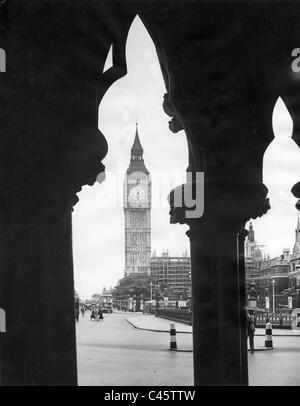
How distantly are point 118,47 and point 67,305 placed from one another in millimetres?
1749

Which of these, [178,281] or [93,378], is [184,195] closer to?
[93,378]

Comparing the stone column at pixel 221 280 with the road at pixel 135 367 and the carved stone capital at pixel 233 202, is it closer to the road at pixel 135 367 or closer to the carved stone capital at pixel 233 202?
the carved stone capital at pixel 233 202

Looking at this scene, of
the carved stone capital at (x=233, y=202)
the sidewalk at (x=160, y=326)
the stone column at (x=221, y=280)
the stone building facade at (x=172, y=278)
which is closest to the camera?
the stone column at (x=221, y=280)

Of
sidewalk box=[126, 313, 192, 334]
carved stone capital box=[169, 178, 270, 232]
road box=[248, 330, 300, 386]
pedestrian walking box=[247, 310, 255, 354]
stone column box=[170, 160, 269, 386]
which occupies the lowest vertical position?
sidewalk box=[126, 313, 192, 334]

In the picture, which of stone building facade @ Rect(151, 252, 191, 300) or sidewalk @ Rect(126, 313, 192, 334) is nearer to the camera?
sidewalk @ Rect(126, 313, 192, 334)

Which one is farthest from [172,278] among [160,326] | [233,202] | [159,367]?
[233,202]

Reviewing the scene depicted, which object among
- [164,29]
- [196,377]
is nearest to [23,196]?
[164,29]

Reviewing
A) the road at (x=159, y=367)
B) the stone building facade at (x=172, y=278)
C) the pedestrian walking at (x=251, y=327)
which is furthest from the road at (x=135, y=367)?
the stone building facade at (x=172, y=278)

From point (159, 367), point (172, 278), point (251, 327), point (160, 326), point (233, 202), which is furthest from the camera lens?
point (172, 278)

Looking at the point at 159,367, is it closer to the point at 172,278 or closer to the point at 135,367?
the point at 135,367

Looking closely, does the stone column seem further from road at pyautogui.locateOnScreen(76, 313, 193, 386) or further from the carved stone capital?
road at pyautogui.locateOnScreen(76, 313, 193, 386)

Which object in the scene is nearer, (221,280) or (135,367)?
(221,280)

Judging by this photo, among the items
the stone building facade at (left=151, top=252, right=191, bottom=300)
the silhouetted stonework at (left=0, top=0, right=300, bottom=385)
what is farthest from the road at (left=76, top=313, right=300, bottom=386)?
the stone building facade at (left=151, top=252, right=191, bottom=300)

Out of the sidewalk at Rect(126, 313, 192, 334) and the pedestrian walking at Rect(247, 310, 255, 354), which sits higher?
the pedestrian walking at Rect(247, 310, 255, 354)
